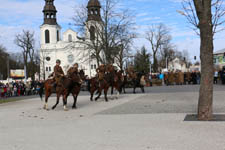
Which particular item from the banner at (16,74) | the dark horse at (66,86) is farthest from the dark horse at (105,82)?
the banner at (16,74)

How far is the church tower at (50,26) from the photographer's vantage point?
81.2 m

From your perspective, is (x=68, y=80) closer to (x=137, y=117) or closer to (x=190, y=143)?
(x=137, y=117)

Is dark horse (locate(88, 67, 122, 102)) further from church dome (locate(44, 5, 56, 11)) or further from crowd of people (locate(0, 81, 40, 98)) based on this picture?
church dome (locate(44, 5, 56, 11))

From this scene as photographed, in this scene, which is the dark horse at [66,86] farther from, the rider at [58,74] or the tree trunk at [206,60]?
the tree trunk at [206,60]

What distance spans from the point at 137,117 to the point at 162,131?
2609 mm

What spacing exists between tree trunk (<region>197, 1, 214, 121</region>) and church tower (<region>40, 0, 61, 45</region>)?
75554mm

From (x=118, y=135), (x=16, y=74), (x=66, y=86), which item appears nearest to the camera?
(x=118, y=135)

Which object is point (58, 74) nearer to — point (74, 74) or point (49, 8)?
point (74, 74)

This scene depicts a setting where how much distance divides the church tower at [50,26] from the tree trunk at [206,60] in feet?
248

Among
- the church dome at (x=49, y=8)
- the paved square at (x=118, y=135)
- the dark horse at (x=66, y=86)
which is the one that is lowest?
the paved square at (x=118, y=135)

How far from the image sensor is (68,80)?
46.1 ft

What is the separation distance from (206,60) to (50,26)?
81.7 meters

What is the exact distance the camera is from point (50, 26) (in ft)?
286

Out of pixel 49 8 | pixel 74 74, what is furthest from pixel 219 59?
pixel 74 74
